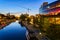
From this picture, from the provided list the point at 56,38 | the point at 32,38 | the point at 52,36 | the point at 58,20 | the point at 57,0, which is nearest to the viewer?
the point at 56,38

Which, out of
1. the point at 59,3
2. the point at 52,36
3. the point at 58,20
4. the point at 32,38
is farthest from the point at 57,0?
the point at 52,36

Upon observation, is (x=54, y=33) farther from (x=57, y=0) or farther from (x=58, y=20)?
(x=57, y=0)

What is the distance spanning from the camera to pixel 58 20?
4034 centimetres

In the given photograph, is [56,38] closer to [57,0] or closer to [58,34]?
[58,34]

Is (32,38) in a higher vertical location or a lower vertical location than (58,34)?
lower

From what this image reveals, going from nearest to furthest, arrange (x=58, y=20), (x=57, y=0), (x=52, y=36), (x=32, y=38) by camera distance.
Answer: (x=52, y=36)
(x=32, y=38)
(x=58, y=20)
(x=57, y=0)

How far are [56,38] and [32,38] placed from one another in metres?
12.0

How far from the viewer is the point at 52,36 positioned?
2400cm

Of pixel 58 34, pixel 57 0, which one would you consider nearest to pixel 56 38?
pixel 58 34

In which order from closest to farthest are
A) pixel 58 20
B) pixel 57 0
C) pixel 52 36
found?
pixel 52 36
pixel 58 20
pixel 57 0

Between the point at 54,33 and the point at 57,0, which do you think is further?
the point at 57,0

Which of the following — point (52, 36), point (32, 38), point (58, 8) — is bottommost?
point (32, 38)

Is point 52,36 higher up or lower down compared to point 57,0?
lower down

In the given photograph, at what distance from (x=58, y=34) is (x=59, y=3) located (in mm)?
38174
